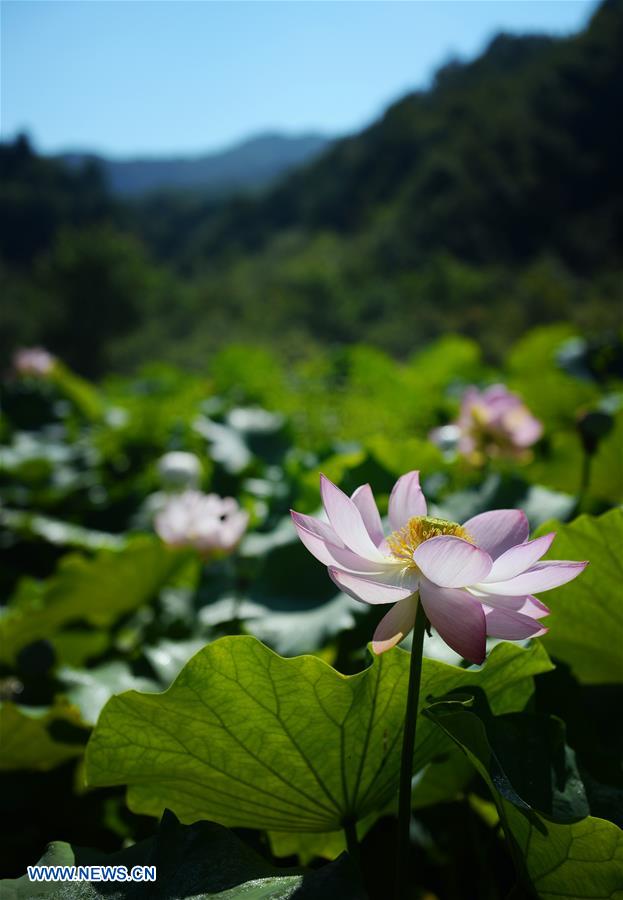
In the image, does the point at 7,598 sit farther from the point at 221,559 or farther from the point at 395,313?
the point at 395,313

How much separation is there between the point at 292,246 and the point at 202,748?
108 ft

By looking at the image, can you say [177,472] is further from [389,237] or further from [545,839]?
[389,237]

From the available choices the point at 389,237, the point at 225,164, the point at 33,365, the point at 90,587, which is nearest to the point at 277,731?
the point at 90,587

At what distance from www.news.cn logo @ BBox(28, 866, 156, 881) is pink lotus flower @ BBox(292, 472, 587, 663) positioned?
0.61ft

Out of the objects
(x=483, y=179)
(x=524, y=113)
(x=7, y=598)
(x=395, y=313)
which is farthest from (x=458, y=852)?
(x=524, y=113)

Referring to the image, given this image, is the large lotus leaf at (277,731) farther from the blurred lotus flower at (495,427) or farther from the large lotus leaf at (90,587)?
the blurred lotus flower at (495,427)

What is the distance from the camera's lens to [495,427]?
1261 millimetres

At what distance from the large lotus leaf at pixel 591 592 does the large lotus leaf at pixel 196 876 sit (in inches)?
10.7

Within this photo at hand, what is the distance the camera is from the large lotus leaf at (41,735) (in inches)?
27.3

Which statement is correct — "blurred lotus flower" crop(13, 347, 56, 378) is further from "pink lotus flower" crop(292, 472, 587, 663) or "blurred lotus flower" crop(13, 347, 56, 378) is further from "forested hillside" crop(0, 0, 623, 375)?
"forested hillside" crop(0, 0, 623, 375)

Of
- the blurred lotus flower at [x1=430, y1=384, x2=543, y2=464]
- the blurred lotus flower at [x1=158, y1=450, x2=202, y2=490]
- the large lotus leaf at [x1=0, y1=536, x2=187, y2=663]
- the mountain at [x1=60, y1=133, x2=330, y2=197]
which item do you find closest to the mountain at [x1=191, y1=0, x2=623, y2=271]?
the blurred lotus flower at [x1=430, y1=384, x2=543, y2=464]

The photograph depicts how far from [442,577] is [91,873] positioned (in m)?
0.27

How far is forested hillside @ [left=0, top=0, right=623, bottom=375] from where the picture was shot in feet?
63.4

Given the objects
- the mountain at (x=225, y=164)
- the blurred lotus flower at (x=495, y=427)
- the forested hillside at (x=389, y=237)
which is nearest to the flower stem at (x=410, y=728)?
the blurred lotus flower at (x=495, y=427)
